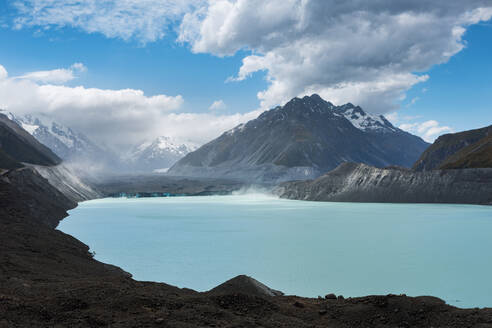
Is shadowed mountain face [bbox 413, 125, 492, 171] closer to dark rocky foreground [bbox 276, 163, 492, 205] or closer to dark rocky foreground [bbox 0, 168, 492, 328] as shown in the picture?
dark rocky foreground [bbox 276, 163, 492, 205]

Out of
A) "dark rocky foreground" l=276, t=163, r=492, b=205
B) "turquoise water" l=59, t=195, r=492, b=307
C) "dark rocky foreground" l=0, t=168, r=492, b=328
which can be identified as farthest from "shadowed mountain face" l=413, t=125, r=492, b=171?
"dark rocky foreground" l=0, t=168, r=492, b=328

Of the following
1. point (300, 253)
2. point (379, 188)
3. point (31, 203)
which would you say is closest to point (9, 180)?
point (31, 203)

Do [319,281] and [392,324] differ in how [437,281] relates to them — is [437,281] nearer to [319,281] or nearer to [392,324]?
[319,281]

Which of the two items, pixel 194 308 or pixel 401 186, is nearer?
pixel 194 308

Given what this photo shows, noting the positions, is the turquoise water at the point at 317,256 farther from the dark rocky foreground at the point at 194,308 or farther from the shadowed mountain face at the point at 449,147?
the shadowed mountain face at the point at 449,147

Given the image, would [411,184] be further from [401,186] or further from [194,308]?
[194,308]

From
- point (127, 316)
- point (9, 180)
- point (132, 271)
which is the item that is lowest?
point (132, 271)

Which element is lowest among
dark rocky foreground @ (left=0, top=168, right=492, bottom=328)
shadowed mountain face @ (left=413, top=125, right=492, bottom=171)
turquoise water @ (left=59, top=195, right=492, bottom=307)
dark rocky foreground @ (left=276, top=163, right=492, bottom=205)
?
turquoise water @ (left=59, top=195, right=492, bottom=307)

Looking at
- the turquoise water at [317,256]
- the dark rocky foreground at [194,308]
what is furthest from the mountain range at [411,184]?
the dark rocky foreground at [194,308]

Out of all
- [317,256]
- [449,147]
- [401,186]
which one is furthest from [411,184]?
[317,256]
